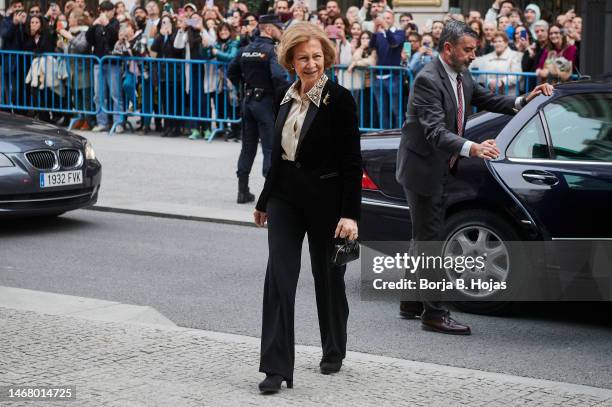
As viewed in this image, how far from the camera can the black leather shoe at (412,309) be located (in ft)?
26.1

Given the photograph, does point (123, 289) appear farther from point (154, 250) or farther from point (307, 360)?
point (307, 360)

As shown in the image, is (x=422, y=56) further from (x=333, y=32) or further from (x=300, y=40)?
(x=300, y=40)

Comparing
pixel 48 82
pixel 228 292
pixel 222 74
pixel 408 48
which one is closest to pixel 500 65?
pixel 408 48

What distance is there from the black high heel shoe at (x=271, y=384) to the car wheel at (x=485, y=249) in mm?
2310

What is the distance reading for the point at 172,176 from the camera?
14953 millimetres

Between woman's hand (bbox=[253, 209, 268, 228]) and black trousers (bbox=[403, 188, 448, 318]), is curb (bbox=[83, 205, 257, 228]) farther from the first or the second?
woman's hand (bbox=[253, 209, 268, 228])

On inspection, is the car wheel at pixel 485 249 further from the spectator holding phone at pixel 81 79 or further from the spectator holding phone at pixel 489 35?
the spectator holding phone at pixel 81 79

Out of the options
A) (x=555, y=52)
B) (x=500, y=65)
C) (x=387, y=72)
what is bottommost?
(x=387, y=72)

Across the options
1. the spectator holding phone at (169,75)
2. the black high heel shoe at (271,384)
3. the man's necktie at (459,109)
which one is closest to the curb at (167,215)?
the man's necktie at (459,109)

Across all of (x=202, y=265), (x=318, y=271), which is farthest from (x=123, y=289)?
(x=318, y=271)

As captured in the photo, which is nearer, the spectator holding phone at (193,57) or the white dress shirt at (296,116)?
the white dress shirt at (296,116)

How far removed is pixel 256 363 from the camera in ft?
21.4

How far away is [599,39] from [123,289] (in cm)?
449

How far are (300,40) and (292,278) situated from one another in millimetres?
1127
